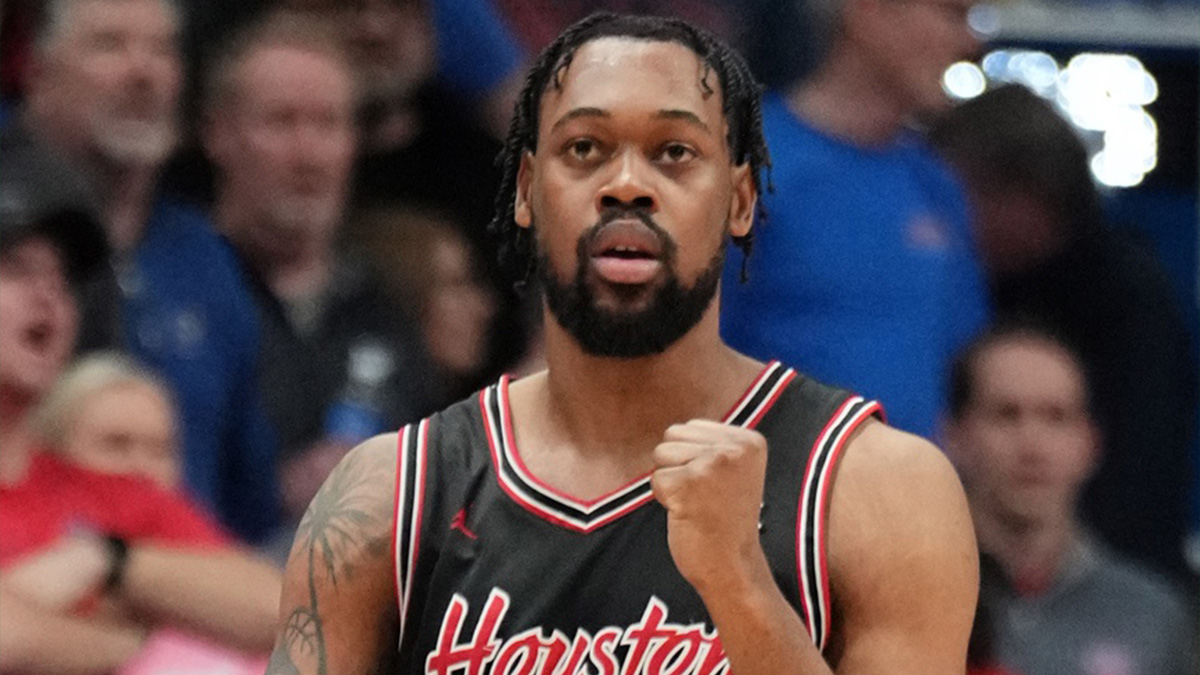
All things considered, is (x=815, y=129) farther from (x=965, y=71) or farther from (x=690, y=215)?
(x=690, y=215)

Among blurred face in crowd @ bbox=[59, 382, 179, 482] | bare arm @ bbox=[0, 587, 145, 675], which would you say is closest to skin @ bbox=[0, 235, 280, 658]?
bare arm @ bbox=[0, 587, 145, 675]

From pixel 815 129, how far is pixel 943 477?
192 centimetres

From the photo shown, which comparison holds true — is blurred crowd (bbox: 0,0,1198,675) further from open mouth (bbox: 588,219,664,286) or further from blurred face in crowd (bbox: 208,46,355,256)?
open mouth (bbox: 588,219,664,286)

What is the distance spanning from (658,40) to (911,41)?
1950mm

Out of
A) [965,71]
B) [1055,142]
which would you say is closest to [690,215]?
[965,71]

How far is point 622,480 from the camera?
2652 mm

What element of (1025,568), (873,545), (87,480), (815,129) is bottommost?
(873,545)

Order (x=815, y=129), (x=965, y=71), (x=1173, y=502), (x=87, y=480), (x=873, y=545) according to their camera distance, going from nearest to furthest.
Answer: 1. (x=873, y=545)
2. (x=87, y=480)
3. (x=815, y=129)
4. (x=965, y=71)
5. (x=1173, y=502)

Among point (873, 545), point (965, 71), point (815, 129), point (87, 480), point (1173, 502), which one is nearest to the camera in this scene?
point (873, 545)

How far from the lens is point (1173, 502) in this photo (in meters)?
5.09

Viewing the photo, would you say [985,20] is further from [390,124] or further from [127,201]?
[127,201]

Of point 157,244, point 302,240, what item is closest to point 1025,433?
point 302,240

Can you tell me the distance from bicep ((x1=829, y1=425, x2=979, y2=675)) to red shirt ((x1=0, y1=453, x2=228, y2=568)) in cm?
200

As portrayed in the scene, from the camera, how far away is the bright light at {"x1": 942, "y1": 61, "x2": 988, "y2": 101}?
4.70 m
